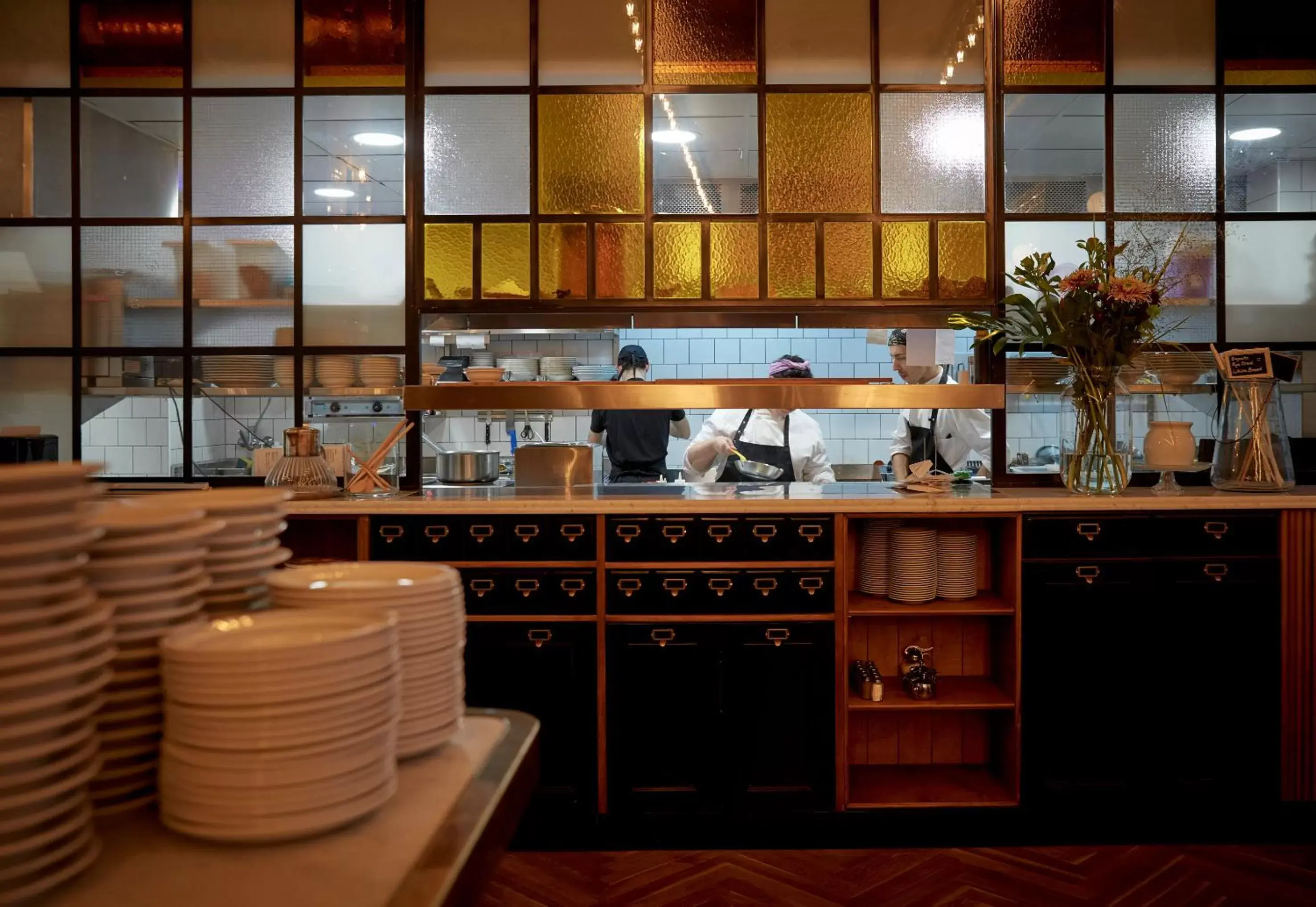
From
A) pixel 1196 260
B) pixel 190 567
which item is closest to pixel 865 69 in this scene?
pixel 1196 260

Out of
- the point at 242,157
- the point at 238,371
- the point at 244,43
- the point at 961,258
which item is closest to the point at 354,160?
the point at 242,157

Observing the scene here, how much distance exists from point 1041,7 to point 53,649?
437 cm

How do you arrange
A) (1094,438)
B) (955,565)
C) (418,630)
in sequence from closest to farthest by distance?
1. (418,630)
2. (955,565)
3. (1094,438)

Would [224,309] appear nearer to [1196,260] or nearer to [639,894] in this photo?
[639,894]

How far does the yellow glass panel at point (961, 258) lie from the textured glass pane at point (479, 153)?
175 centimetres

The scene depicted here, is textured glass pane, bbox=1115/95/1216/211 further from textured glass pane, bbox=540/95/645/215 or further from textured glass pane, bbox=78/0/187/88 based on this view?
textured glass pane, bbox=78/0/187/88

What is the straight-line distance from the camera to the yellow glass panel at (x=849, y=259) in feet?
13.0

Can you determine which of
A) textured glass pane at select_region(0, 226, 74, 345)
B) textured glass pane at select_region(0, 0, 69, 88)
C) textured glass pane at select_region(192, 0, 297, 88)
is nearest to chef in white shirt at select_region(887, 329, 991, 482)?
textured glass pane at select_region(192, 0, 297, 88)

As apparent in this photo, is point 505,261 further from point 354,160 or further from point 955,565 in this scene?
point 955,565

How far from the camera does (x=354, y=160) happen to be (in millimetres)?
3996

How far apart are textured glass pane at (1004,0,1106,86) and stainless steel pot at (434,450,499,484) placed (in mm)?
2789

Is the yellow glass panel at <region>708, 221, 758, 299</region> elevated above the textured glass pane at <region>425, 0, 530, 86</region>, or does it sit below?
below

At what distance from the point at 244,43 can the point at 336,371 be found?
144cm

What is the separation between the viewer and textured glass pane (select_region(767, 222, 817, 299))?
3975 millimetres
